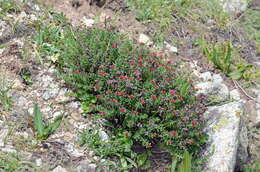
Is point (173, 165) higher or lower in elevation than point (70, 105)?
lower

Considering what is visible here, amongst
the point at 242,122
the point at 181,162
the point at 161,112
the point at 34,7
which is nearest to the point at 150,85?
the point at 161,112

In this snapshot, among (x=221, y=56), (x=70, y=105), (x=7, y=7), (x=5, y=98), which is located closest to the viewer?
(x=5, y=98)

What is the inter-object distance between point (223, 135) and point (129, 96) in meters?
1.19

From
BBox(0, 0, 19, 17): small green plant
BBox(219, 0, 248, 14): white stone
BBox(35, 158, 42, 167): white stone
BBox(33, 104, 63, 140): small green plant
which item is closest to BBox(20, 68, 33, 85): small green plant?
BBox(33, 104, 63, 140): small green plant

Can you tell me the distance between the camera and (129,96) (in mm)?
3408

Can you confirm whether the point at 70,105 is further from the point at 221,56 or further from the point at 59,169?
the point at 221,56

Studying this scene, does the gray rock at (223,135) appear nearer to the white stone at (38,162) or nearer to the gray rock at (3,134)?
the white stone at (38,162)

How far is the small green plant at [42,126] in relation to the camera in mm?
3316

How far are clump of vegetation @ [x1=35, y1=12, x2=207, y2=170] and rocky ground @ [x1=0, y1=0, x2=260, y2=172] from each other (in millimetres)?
176

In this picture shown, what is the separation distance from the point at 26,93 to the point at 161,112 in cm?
147

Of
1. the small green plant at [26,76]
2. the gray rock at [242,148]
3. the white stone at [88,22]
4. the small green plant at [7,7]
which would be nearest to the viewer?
the small green plant at [26,76]

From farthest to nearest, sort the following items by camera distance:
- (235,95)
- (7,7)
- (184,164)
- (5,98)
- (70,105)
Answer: (235,95) → (7,7) → (70,105) → (5,98) → (184,164)

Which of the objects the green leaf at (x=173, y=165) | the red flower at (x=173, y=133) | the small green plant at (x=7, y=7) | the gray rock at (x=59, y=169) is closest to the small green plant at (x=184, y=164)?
the green leaf at (x=173, y=165)

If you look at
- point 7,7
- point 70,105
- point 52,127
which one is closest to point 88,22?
point 7,7
